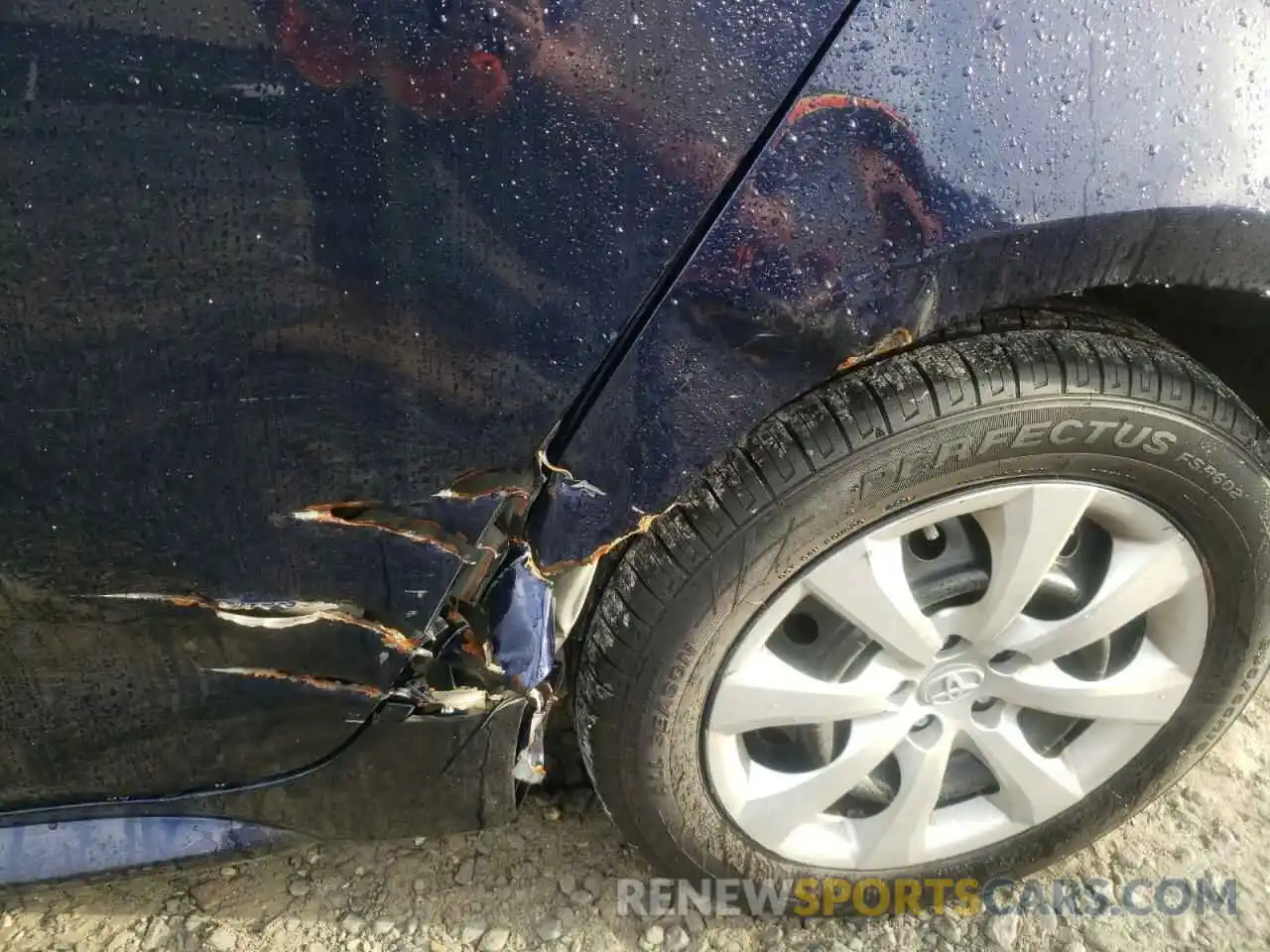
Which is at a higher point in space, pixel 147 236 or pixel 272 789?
pixel 147 236

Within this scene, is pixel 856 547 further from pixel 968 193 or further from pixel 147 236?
pixel 147 236

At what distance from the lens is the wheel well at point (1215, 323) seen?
4.63 ft

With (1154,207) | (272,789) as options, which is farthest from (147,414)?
(1154,207)

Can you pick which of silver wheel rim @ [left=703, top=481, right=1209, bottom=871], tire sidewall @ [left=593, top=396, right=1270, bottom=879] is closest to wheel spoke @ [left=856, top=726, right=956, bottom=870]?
silver wheel rim @ [left=703, top=481, right=1209, bottom=871]

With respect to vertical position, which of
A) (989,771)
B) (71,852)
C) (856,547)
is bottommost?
(71,852)

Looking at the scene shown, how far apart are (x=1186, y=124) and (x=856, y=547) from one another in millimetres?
661

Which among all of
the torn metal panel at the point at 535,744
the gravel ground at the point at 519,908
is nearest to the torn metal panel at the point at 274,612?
the torn metal panel at the point at 535,744

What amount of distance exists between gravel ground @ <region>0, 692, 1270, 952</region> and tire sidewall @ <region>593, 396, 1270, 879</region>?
255mm

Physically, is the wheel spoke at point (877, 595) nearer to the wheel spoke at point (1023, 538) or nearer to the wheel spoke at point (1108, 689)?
the wheel spoke at point (1023, 538)

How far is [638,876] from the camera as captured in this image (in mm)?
1888

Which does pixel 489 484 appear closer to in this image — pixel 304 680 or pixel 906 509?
pixel 304 680

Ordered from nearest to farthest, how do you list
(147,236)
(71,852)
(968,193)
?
1. (147,236)
2. (968,193)
3. (71,852)

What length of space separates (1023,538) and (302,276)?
104 cm

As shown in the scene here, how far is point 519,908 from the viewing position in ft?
6.05
